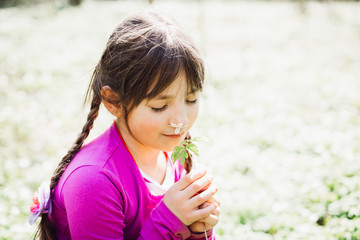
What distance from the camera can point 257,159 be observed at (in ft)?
11.4

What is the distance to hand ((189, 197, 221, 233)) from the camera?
4.79 feet

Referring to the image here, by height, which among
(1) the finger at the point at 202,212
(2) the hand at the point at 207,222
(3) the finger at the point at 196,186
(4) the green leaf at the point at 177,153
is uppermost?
(4) the green leaf at the point at 177,153

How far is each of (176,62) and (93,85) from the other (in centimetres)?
43

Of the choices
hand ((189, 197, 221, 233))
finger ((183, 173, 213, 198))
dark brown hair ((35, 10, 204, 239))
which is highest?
dark brown hair ((35, 10, 204, 239))

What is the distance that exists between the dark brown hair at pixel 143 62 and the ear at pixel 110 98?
0.01 m

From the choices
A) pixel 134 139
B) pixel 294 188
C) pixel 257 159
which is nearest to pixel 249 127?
pixel 257 159

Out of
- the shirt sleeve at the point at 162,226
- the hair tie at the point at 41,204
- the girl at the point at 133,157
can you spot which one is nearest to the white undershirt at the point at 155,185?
the girl at the point at 133,157

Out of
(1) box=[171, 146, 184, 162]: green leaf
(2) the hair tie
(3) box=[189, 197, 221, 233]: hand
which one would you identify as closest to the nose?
(1) box=[171, 146, 184, 162]: green leaf

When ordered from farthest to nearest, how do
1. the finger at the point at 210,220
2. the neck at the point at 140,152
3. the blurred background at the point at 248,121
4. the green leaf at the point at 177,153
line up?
the blurred background at the point at 248,121, the neck at the point at 140,152, the finger at the point at 210,220, the green leaf at the point at 177,153

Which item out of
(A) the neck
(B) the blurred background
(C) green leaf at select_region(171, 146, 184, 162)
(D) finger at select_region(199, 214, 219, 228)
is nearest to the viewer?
(C) green leaf at select_region(171, 146, 184, 162)

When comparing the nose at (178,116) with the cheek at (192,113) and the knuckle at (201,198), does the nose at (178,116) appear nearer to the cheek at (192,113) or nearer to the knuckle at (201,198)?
the cheek at (192,113)

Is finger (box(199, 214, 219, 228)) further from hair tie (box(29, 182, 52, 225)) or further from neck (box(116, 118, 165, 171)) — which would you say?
hair tie (box(29, 182, 52, 225))

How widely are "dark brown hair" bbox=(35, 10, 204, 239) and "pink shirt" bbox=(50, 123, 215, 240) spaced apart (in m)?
0.10

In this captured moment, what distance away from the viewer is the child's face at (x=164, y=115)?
1.42 meters
